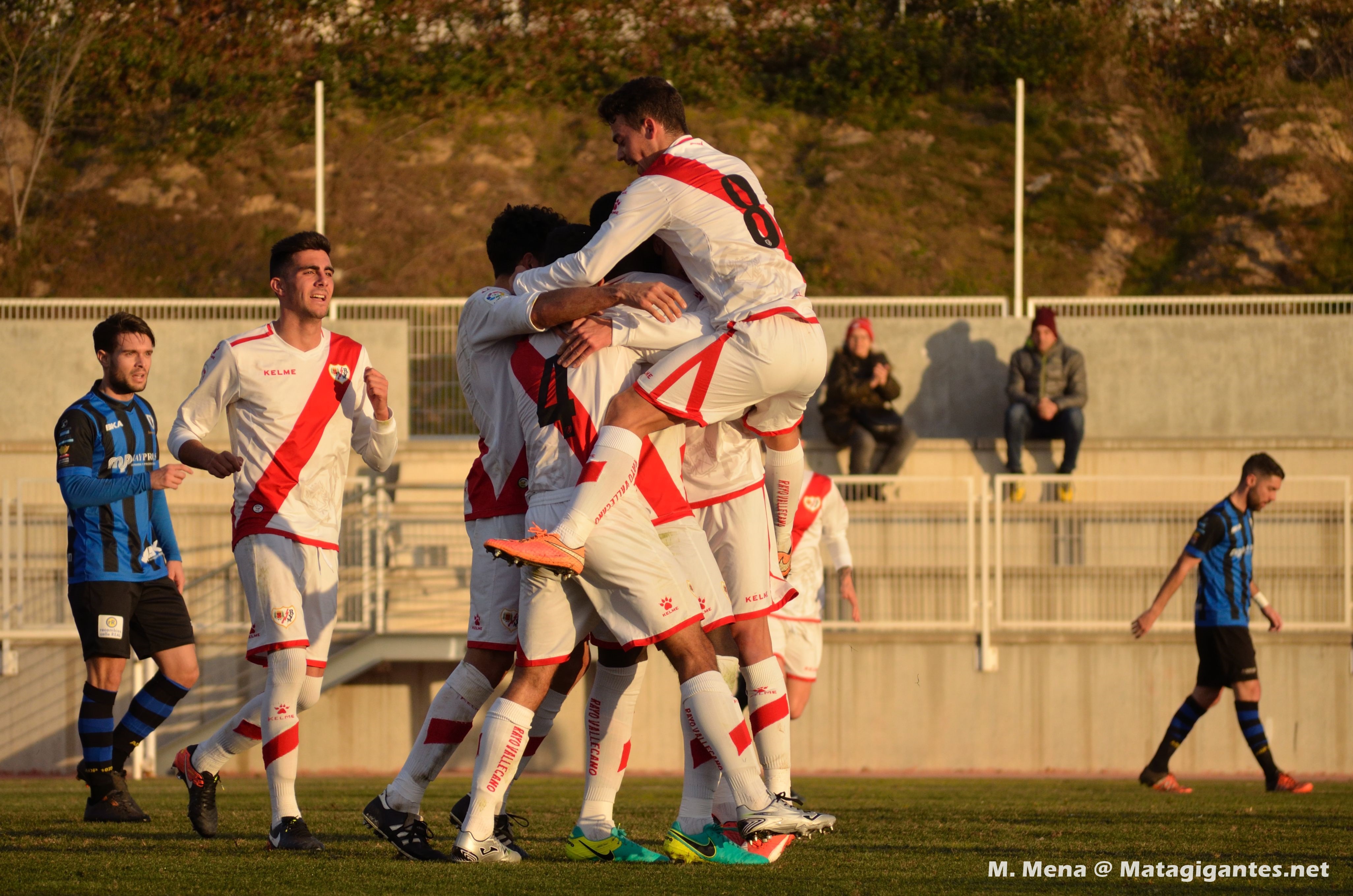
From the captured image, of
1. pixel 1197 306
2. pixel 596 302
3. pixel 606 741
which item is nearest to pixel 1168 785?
pixel 606 741

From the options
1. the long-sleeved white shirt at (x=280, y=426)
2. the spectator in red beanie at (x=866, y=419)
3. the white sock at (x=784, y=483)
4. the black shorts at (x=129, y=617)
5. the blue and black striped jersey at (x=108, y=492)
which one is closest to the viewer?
the long-sleeved white shirt at (x=280, y=426)

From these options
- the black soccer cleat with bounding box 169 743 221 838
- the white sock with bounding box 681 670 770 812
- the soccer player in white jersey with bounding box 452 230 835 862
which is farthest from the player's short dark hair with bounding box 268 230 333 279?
the white sock with bounding box 681 670 770 812

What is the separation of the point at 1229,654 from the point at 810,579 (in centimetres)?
271

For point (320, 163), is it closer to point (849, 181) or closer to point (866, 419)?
point (866, 419)

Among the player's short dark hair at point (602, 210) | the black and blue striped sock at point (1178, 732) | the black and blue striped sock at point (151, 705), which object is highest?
the player's short dark hair at point (602, 210)

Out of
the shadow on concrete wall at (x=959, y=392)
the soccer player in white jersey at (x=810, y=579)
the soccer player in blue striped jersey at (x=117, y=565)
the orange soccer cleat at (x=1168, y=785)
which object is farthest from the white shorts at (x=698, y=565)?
the shadow on concrete wall at (x=959, y=392)

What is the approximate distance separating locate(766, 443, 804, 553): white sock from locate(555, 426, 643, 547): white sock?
1.36 meters

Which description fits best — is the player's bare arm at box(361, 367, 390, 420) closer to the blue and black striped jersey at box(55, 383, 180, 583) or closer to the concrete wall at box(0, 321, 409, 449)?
the blue and black striped jersey at box(55, 383, 180, 583)

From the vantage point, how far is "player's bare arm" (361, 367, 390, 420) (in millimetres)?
6172

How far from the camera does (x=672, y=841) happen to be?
16.9ft

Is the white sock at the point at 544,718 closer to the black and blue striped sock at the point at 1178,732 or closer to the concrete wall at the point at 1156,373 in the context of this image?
the black and blue striped sock at the point at 1178,732

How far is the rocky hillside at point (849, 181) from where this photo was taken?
73.7 ft

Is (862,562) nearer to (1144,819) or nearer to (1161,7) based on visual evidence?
(1144,819)

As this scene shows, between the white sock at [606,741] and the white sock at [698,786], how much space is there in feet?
0.77
